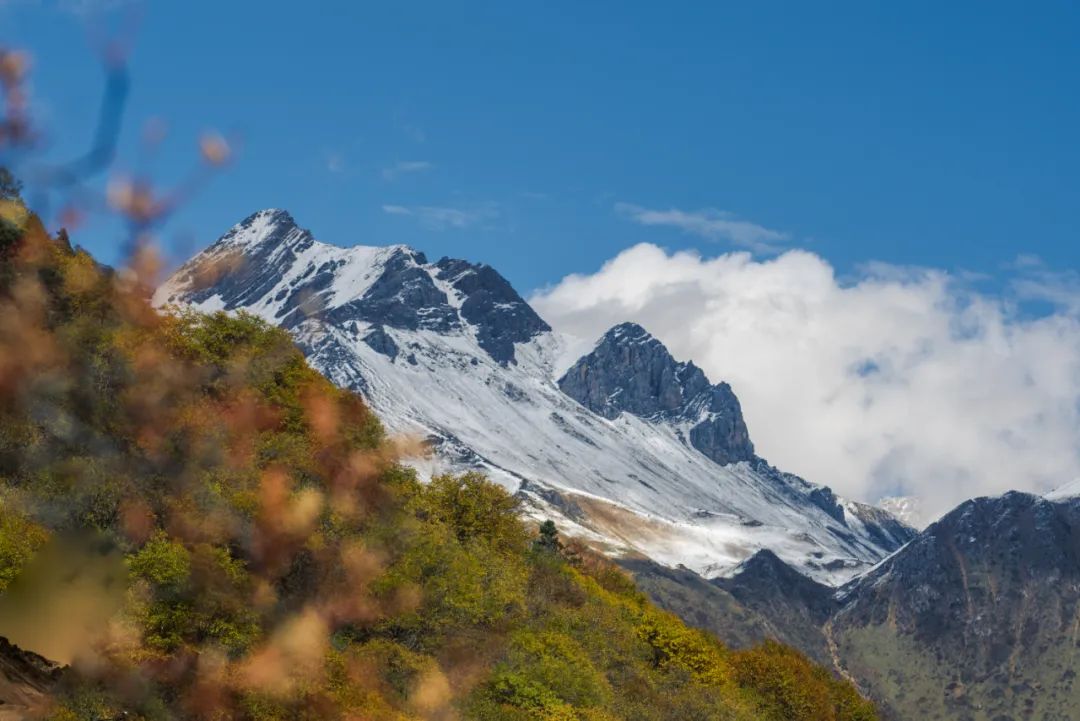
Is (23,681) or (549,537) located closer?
(23,681)

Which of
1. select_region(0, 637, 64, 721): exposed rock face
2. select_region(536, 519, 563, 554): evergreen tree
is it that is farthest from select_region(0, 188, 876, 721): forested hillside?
select_region(536, 519, 563, 554): evergreen tree

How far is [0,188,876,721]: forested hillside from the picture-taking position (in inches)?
1834

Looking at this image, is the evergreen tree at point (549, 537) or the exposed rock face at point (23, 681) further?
the evergreen tree at point (549, 537)

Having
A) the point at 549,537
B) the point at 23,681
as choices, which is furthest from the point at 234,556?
the point at 549,537

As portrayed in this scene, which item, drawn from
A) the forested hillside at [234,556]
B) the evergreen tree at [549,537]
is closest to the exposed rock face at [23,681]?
the forested hillside at [234,556]

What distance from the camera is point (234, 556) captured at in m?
55.9

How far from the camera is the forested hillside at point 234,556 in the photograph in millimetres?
46594

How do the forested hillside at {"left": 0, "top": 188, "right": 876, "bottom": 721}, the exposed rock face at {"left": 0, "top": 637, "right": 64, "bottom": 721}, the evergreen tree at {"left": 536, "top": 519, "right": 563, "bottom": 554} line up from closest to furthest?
the exposed rock face at {"left": 0, "top": 637, "right": 64, "bottom": 721} → the forested hillside at {"left": 0, "top": 188, "right": 876, "bottom": 721} → the evergreen tree at {"left": 536, "top": 519, "right": 563, "bottom": 554}

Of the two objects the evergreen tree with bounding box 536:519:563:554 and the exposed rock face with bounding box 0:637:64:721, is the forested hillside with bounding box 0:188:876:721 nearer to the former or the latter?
the exposed rock face with bounding box 0:637:64:721

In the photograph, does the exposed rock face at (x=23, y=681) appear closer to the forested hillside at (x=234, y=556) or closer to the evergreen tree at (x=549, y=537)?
the forested hillside at (x=234, y=556)

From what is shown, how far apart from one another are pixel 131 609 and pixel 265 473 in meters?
15.3

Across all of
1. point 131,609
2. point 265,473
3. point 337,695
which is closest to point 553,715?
point 337,695

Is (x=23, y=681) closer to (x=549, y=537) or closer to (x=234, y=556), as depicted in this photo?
(x=234, y=556)

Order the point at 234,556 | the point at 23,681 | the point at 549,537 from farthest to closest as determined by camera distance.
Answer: the point at 549,537
the point at 234,556
the point at 23,681
